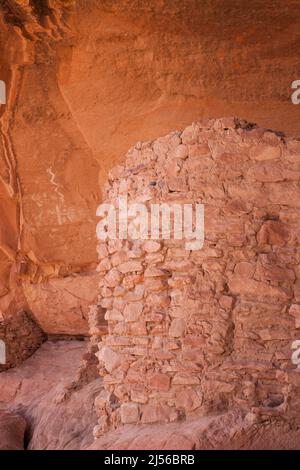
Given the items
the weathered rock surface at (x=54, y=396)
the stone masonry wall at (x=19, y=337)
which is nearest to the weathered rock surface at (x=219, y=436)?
the weathered rock surface at (x=54, y=396)

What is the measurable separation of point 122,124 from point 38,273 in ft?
8.37

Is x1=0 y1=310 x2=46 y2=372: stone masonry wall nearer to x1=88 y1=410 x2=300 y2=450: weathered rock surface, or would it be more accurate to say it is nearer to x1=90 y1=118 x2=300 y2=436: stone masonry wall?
x1=90 y1=118 x2=300 y2=436: stone masonry wall

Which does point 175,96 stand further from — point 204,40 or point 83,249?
point 83,249

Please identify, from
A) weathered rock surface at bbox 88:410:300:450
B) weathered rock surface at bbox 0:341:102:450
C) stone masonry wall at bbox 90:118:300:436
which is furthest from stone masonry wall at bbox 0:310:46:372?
weathered rock surface at bbox 88:410:300:450

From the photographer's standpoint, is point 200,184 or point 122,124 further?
point 122,124

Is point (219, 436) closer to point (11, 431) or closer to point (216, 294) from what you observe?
point (216, 294)

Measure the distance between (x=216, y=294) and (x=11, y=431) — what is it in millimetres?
3023

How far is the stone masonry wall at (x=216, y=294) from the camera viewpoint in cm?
336

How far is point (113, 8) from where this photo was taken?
5129 millimetres

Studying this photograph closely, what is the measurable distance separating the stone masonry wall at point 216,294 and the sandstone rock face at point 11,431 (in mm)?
1903

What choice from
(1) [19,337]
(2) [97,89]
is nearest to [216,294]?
(2) [97,89]

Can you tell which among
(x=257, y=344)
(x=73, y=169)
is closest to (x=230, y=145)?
(x=257, y=344)

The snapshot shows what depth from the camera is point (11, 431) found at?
555 centimetres

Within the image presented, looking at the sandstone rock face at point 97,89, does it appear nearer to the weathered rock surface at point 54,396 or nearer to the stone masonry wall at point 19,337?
the stone masonry wall at point 19,337
